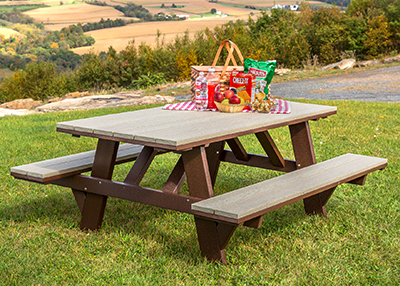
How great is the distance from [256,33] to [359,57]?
513 cm

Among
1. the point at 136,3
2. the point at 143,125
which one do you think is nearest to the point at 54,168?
the point at 143,125

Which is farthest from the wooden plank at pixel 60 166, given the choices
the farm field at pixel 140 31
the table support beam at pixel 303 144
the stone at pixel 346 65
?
the farm field at pixel 140 31

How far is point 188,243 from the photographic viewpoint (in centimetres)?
301

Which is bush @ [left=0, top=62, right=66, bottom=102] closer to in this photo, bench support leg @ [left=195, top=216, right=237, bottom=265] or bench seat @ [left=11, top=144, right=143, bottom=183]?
bench seat @ [left=11, top=144, right=143, bottom=183]

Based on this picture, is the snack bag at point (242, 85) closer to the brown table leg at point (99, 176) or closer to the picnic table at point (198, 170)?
the picnic table at point (198, 170)

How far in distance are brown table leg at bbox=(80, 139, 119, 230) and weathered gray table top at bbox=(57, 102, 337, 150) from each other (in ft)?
0.58

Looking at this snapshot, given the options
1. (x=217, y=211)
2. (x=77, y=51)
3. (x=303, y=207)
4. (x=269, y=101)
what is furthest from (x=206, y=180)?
(x=77, y=51)

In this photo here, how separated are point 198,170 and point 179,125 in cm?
37

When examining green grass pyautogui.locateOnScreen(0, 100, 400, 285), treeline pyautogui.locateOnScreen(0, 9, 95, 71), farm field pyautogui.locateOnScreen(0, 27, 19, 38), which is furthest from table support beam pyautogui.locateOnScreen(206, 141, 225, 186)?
farm field pyautogui.locateOnScreen(0, 27, 19, 38)

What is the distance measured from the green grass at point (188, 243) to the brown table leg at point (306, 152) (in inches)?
4.2

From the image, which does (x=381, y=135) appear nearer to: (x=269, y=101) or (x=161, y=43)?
(x=269, y=101)

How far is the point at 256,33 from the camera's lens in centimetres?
2106

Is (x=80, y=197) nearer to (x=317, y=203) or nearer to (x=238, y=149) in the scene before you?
(x=238, y=149)

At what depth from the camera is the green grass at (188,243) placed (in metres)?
2.54
